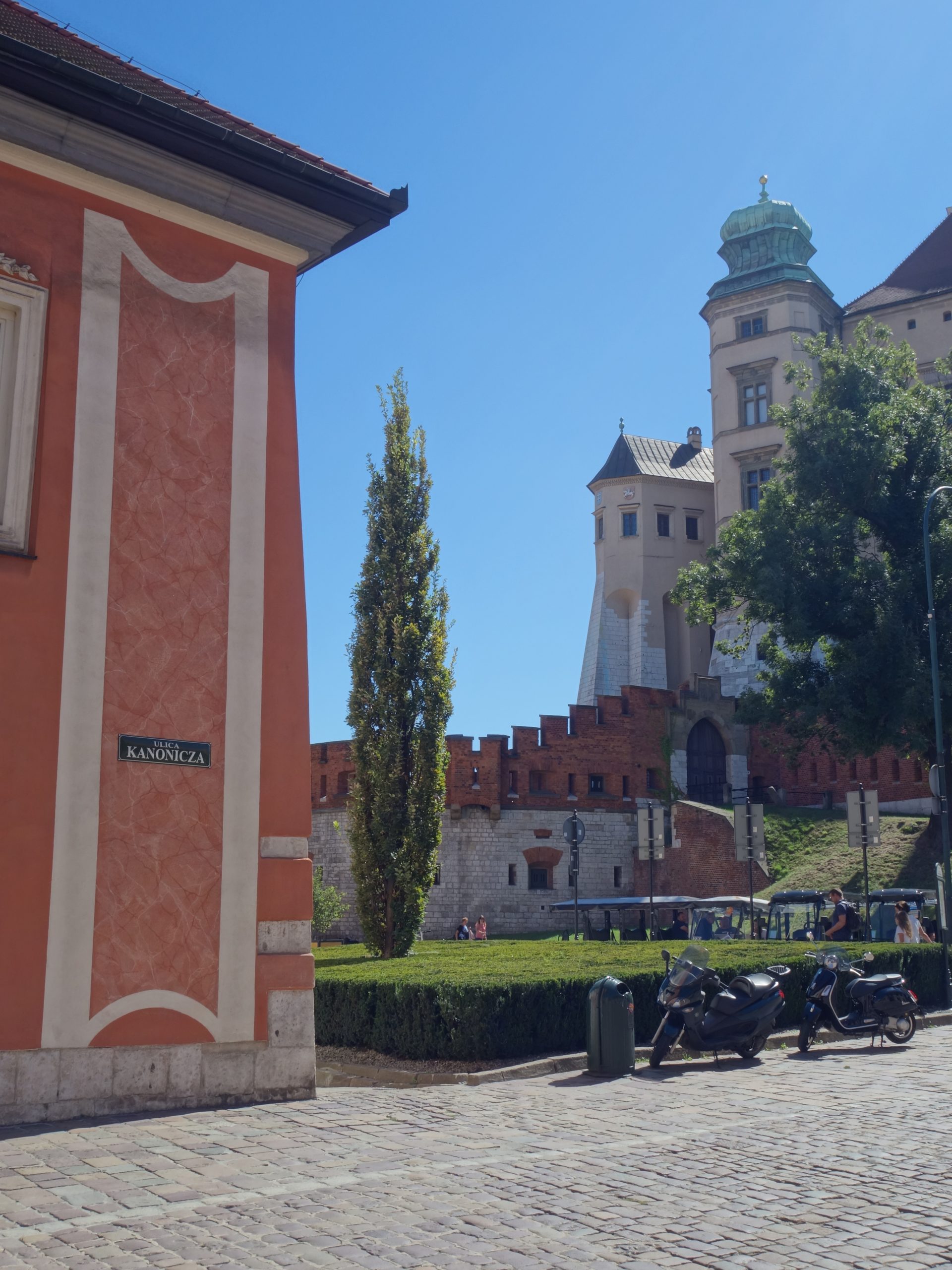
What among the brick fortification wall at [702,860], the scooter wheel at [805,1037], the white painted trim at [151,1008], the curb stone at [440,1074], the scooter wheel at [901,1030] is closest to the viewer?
the white painted trim at [151,1008]

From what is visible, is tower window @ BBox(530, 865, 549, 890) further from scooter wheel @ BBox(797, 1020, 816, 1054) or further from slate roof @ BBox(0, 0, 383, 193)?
slate roof @ BBox(0, 0, 383, 193)

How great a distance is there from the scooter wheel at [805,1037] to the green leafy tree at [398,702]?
30.9 ft

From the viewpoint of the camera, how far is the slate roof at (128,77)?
9234 mm

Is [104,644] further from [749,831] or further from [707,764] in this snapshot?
[707,764]

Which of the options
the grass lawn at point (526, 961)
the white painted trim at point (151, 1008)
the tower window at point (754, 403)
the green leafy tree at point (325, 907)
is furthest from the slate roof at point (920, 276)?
the white painted trim at point (151, 1008)

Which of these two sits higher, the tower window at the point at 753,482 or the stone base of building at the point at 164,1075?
the tower window at the point at 753,482

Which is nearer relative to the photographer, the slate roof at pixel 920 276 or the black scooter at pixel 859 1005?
the black scooter at pixel 859 1005

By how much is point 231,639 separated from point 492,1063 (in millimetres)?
4736

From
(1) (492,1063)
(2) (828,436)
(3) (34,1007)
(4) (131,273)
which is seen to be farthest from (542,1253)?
(2) (828,436)

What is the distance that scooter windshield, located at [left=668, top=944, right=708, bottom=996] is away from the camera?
11992 millimetres

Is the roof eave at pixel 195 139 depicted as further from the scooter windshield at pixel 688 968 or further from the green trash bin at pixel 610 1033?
the scooter windshield at pixel 688 968

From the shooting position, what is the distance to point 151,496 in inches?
384

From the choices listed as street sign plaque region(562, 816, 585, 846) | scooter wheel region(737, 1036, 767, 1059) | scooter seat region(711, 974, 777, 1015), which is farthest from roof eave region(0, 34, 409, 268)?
street sign plaque region(562, 816, 585, 846)

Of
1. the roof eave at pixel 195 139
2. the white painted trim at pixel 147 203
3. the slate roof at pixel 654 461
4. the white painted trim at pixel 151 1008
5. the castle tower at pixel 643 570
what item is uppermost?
the slate roof at pixel 654 461
